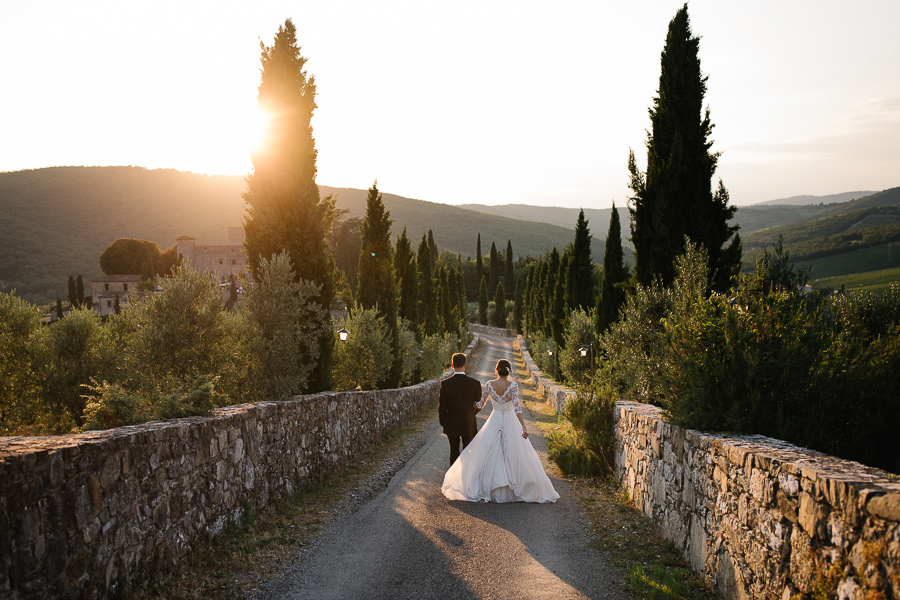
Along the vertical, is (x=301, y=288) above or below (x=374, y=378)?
above

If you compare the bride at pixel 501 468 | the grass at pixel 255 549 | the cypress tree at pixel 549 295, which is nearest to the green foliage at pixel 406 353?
the grass at pixel 255 549

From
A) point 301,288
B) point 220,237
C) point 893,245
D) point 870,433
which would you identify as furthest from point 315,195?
point 220,237

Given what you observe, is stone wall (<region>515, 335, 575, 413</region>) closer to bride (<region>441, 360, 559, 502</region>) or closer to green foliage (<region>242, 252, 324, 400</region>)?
bride (<region>441, 360, 559, 502</region>)

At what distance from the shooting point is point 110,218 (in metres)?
130

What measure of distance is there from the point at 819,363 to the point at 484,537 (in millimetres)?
3910

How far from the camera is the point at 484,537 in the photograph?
263 inches

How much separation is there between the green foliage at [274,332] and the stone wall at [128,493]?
1519 millimetres

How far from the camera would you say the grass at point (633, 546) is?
510 cm

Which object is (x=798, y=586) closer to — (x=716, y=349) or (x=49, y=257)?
(x=716, y=349)

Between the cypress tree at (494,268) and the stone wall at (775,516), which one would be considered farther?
the cypress tree at (494,268)

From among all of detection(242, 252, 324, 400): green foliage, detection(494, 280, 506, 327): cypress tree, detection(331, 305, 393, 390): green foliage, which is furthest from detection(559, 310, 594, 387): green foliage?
detection(494, 280, 506, 327): cypress tree

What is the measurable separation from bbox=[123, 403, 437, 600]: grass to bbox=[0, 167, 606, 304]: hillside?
3544 inches

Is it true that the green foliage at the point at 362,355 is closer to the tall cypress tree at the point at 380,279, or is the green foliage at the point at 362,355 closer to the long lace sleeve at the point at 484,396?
the tall cypress tree at the point at 380,279

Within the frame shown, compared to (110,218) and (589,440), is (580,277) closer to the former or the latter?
(589,440)
